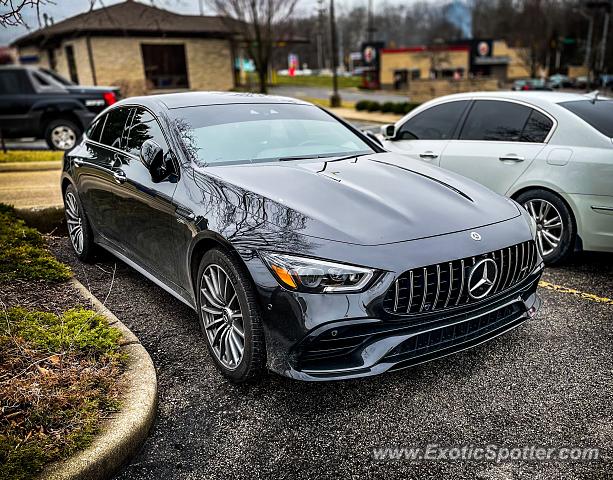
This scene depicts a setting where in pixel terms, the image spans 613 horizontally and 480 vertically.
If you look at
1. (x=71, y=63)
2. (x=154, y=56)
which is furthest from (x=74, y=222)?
(x=71, y=63)

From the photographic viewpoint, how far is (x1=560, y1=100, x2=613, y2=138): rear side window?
5.15 metres

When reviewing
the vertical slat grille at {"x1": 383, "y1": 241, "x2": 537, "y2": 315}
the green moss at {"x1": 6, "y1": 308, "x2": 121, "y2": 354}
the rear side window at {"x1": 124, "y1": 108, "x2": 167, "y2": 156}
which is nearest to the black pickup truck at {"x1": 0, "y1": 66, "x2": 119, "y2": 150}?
the rear side window at {"x1": 124, "y1": 108, "x2": 167, "y2": 156}

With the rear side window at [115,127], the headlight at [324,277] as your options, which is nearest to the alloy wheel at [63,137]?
the rear side window at [115,127]

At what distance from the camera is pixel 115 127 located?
16.4ft

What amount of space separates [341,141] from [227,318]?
2.03 meters

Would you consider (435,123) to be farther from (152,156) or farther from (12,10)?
(12,10)

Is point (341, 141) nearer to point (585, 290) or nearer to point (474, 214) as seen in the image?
point (474, 214)

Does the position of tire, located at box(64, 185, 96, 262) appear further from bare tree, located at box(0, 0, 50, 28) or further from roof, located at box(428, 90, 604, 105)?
roof, located at box(428, 90, 604, 105)

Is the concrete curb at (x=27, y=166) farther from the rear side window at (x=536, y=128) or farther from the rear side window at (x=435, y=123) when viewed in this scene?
the rear side window at (x=536, y=128)

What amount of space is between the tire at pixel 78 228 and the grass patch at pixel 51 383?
1698 millimetres

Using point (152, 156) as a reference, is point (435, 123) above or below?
below

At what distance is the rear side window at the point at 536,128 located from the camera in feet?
17.8

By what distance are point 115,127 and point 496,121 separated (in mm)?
3801

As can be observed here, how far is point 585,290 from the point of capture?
477 cm
